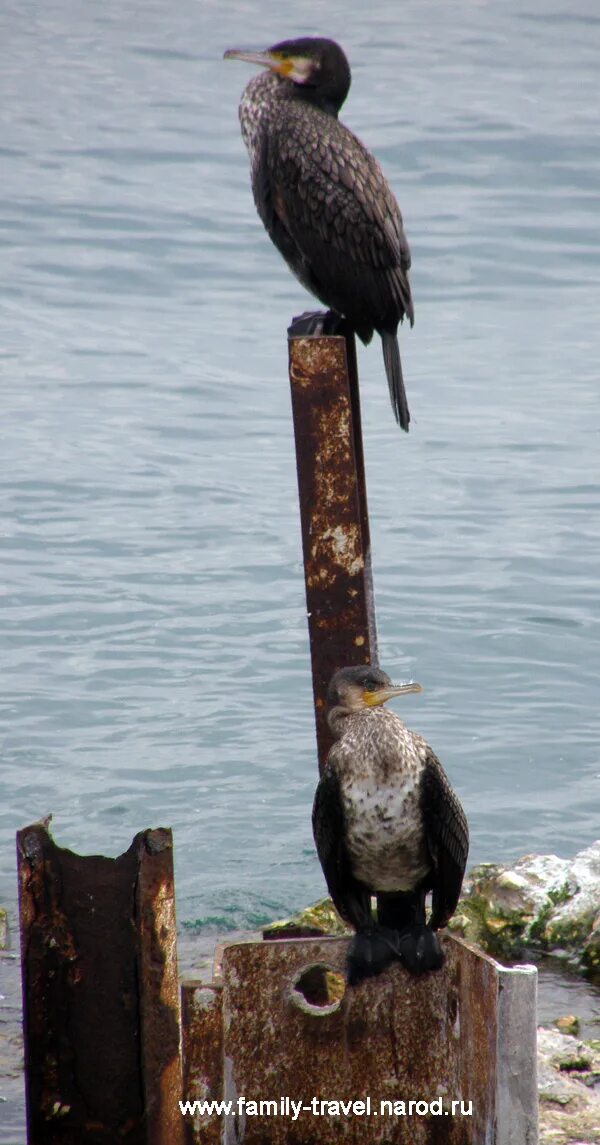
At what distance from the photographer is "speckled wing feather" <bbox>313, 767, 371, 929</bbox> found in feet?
11.0

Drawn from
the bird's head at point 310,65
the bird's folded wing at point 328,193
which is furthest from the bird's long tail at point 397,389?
the bird's head at point 310,65

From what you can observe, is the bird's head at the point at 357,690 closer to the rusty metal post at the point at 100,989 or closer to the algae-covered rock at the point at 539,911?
the rusty metal post at the point at 100,989

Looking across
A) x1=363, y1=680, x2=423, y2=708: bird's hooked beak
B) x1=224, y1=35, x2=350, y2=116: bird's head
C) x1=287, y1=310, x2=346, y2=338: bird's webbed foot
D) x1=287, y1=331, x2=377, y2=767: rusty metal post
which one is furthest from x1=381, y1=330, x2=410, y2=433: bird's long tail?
x1=363, y1=680, x2=423, y2=708: bird's hooked beak

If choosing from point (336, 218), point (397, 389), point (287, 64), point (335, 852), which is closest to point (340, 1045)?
point (335, 852)

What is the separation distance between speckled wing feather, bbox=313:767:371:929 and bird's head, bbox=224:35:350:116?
7.53 ft

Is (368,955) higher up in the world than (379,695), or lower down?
lower down

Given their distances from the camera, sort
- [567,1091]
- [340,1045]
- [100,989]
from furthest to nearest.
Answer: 1. [567,1091]
2. [340,1045]
3. [100,989]

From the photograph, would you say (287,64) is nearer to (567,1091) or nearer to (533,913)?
(533,913)

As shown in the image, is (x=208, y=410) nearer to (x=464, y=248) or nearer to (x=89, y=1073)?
(x=464, y=248)

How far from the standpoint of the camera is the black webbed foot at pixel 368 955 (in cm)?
314

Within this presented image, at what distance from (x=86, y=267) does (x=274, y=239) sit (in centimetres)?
1422

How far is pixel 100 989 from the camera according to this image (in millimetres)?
2865

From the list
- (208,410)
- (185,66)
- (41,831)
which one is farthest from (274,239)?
(185,66)

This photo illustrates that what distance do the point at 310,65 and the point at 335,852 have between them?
2442 millimetres
